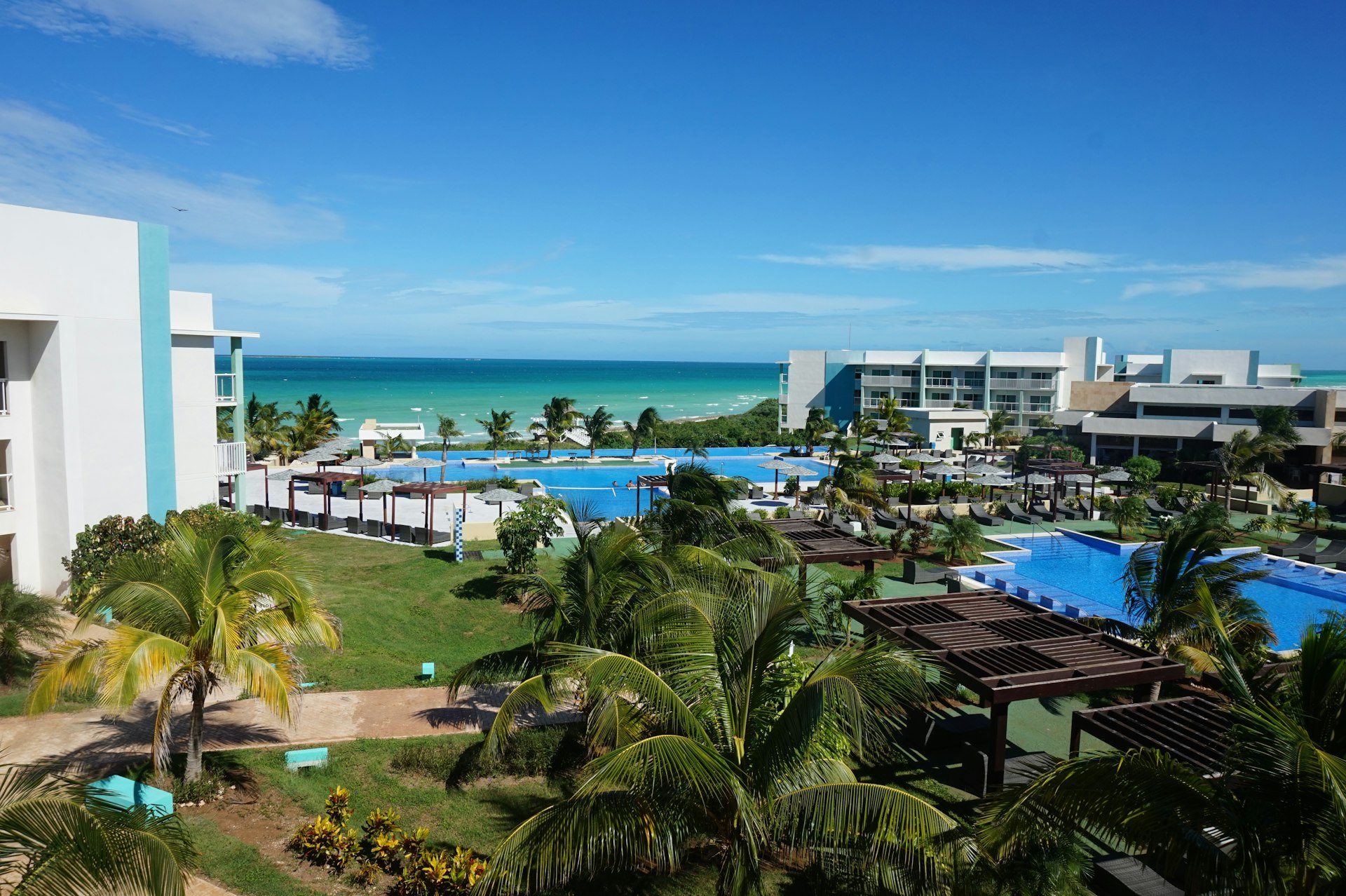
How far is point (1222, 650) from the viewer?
5699 millimetres

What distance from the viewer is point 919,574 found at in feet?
66.4

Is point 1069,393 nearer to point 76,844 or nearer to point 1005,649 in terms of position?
point 1005,649

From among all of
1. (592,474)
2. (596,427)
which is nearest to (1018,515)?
(592,474)

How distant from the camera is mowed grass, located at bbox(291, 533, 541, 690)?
13430mm

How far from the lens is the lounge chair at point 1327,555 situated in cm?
2277

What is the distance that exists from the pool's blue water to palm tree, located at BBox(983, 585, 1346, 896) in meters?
25.3

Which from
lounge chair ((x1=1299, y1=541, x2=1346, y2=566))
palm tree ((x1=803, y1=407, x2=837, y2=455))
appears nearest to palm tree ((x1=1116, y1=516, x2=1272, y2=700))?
lounge chair ((x1=1299, y1=541, x2=1346, y2=566))

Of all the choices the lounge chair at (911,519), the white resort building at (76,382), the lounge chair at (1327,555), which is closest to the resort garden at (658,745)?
the white resort building at (76,382)

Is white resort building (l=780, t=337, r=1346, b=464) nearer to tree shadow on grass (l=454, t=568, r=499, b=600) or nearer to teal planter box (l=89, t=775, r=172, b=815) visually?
tree shadow on grass (l=454, t=568, r=499, b=600)

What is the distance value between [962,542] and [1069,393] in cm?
3606

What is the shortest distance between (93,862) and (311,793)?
491 cm

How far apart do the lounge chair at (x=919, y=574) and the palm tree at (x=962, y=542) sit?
234cm

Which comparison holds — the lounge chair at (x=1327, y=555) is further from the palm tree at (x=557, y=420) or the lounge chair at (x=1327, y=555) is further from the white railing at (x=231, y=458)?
the palm tree at (x=557, y=420)

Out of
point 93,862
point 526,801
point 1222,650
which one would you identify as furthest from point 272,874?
point 1222,650
